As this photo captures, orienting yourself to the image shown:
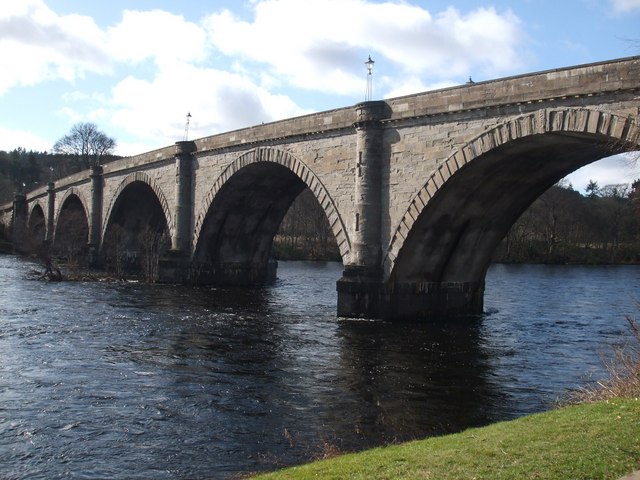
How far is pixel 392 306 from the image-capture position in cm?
2483

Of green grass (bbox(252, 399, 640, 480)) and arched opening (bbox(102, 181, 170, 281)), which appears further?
arched opening (bbox(102, 181, 170, 281))

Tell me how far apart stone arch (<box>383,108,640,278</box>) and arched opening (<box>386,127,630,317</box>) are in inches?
7.0

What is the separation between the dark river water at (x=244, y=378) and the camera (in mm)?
10953

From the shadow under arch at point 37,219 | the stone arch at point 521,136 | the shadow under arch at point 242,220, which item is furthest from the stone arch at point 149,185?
the shadow under arch at point 37,219

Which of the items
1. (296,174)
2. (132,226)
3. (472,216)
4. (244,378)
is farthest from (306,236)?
(244,378)

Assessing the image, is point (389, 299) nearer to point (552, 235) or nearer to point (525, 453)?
point (525, 453)

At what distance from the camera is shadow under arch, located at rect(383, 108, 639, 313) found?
18.3 meters

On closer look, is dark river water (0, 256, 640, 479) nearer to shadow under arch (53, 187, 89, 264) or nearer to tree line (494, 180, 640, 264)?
shadow under arch (53, 187, 89, 264)

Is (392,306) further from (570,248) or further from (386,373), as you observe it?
(570,248)

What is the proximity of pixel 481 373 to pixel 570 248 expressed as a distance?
65251mm

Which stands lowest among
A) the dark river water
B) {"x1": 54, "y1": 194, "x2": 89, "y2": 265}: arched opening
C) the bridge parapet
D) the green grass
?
the dark river water

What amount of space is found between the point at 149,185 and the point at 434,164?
29.4 metres

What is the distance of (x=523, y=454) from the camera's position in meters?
7.81

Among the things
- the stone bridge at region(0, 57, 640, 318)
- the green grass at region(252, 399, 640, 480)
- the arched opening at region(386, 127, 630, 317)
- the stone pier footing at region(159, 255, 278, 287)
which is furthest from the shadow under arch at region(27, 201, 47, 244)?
the green grass at region(252, 399, 640, 480)
